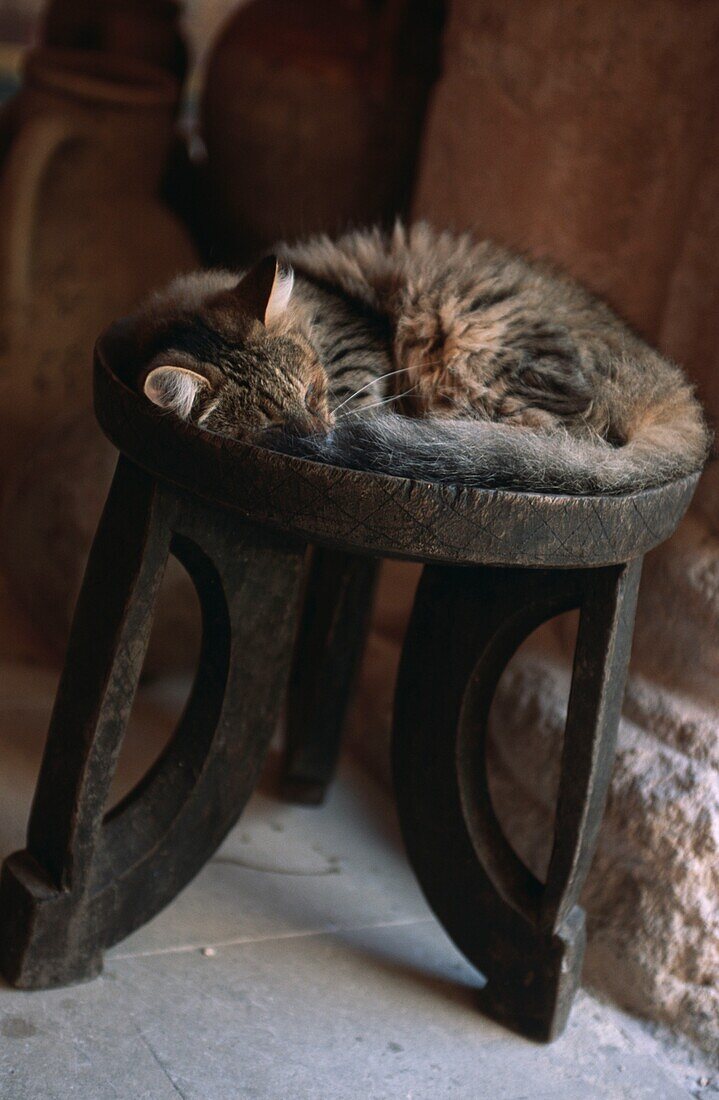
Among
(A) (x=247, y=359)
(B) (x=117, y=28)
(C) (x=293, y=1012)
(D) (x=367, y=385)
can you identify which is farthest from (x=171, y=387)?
(B) (x=117, y=28)

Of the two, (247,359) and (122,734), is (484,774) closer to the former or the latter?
(122,734)

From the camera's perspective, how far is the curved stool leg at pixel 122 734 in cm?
138

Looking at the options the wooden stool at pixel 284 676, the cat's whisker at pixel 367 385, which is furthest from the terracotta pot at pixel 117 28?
the cat's whisker at pixel 367 385

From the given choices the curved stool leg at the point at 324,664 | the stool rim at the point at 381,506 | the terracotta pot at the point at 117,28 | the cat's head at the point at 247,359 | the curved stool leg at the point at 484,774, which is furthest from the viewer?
the terracotta pot at the point at 117,28

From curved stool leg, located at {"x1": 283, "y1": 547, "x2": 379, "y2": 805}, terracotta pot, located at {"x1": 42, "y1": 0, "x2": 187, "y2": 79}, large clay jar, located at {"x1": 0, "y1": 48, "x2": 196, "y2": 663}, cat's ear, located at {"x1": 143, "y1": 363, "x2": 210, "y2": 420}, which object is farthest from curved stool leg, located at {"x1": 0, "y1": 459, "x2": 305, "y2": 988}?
terracotta pot, located at {"x1": 42, "y1": 0, "x2": 187, "y2": 79}

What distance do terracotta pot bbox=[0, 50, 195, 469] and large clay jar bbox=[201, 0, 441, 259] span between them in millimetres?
222

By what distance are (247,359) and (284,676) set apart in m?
0.46

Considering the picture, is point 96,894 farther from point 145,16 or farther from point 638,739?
point 145,16

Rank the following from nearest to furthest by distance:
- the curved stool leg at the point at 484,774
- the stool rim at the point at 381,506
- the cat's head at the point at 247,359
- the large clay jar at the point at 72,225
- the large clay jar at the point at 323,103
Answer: the stool rim at the point at 381,506, the cat's head at the point at 247,359, the curved stool leg at the point at 484,774, the large clay jar at the point at 323,103, the large clay jar at the point at 72,225

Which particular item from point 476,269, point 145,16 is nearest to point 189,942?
point 476,269

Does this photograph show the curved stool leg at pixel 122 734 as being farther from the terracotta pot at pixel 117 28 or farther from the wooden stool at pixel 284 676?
the terracotta pot at pixel 117 28

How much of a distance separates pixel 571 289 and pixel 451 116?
868mm

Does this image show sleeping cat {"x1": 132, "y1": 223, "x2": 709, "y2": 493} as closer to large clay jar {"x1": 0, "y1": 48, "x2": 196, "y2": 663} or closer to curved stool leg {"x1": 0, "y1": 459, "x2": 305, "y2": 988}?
curved stool leg {"x1": 0, "y1": 459, "x2": 305, "y2": 988}

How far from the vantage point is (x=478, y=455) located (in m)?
1.22
